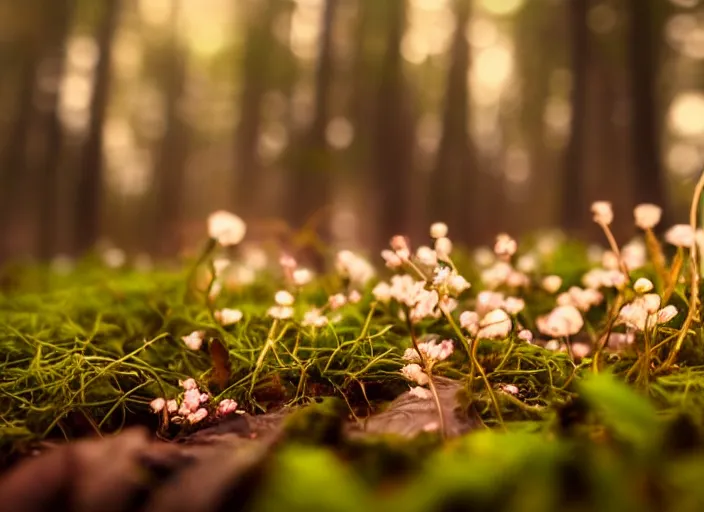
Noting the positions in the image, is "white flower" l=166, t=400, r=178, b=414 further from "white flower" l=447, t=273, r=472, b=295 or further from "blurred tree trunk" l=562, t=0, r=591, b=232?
"blurred tree trunk" l=562, t=0, r=591, b=232

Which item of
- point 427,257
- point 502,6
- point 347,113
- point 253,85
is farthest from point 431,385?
point 253,85

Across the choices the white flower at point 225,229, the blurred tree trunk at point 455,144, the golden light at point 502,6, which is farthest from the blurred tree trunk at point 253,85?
the white flower at point 225,229

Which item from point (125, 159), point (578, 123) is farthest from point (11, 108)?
point (578, 123)

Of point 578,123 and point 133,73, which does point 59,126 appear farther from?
point 578,123

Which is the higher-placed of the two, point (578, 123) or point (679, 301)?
point (578, 123)

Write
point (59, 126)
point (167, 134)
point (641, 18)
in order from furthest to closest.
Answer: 1. point (167, 134)
2. point (59, 126)
3. point (641, 18)

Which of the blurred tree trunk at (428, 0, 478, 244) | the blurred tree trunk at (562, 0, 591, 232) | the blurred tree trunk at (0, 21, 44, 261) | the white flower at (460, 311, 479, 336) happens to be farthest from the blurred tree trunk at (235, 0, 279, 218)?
the white flower at (460, 311, 479, 336)

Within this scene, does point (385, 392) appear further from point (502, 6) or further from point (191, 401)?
point (502, 6)

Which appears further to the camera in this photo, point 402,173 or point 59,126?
point 59,126

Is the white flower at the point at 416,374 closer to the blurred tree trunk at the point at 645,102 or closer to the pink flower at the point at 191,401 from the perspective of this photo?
the pink flower at the point at 191,401
